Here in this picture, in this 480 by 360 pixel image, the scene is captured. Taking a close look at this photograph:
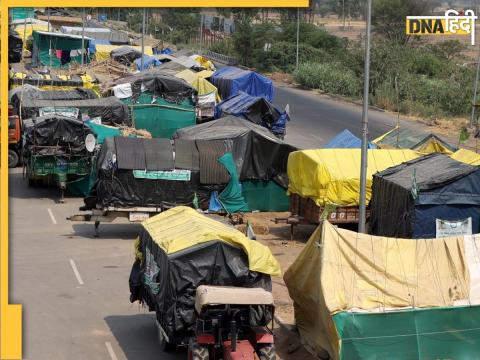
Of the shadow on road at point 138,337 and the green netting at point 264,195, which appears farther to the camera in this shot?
the green netting at point 264,195

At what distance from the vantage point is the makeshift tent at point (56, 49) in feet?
243

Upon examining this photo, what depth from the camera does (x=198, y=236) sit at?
→ 1448cm

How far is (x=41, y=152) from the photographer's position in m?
29.7

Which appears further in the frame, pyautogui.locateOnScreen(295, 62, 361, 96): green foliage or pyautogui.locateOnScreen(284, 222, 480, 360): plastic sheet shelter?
pyautogui.locateOnScreen(295, 62, 361, 96): green foliage

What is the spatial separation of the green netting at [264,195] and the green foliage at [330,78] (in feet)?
115

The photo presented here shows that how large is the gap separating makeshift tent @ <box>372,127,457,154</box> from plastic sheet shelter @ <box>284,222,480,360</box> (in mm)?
13989

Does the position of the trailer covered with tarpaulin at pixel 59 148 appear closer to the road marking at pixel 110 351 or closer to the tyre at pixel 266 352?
the road marking at pixel 110 351

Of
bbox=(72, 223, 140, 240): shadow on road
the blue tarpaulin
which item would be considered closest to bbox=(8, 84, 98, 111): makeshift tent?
bbox=(72, 223, 140, 240): shadow on road

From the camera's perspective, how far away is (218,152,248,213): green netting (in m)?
26.5

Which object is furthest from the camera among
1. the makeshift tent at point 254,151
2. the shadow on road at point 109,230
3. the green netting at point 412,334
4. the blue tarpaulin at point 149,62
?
the blue tarpaulin at point 149,62

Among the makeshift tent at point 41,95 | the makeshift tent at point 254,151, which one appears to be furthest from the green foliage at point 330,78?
the makeshift tent at point 254,151

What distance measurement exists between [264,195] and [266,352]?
52.5ft

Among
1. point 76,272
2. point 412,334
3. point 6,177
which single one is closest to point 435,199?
point 412,334

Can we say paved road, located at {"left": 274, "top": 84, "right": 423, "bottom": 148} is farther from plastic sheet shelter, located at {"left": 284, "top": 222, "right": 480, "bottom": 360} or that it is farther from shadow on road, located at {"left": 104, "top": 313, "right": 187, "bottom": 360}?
plastic sheet shelter, located at {"left": 284, "top": 222, "right": 480, "bottom": 360}
